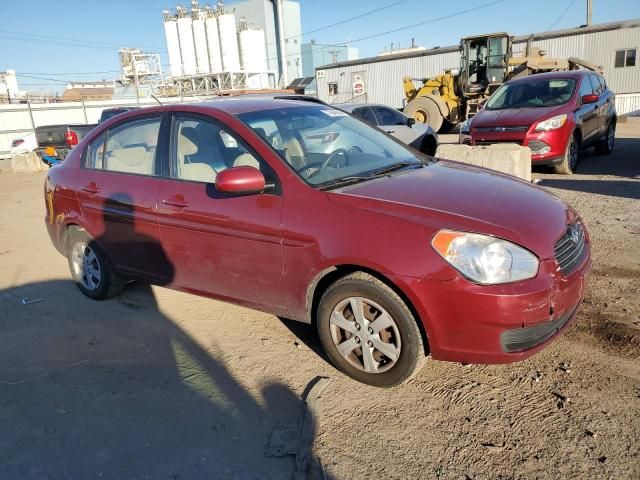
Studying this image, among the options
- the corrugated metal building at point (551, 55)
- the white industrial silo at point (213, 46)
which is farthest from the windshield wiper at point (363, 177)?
the white industrial silo at point (213, 46)

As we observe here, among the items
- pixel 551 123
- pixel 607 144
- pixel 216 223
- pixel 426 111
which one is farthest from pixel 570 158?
pixel 426 111

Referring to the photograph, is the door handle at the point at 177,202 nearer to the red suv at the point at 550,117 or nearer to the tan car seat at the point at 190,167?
the tan car seat at the point at 190,167

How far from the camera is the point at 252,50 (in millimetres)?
48750

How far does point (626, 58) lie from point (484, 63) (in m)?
11.7

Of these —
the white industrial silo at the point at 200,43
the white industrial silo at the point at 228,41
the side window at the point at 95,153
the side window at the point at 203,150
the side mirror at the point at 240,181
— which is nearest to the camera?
the side mirror at the point at 240,181

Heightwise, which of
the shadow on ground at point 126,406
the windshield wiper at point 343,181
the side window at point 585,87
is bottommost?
the shadow on ground at point 126,406

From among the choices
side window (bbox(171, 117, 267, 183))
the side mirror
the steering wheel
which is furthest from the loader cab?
the side mirror

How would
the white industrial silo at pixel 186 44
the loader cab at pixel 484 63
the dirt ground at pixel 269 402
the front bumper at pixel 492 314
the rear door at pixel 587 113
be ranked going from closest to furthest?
1. the dirt ground at pixel 269 402
2. the front bumper at pixel 492 314
3. the rear door at pixel 587 113
4. the loader cab at pixel 484 63
5. the white industrial silo at pixel 186 44

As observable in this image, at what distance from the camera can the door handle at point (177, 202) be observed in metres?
3.59

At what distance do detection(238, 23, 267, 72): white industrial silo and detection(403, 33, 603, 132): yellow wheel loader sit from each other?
32.6 meters

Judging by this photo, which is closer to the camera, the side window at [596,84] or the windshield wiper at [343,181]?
the windshield wiper at [343,181]

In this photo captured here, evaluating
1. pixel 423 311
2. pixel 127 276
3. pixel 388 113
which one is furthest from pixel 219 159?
pixel 388 113

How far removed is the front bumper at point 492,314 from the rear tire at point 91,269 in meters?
3.02

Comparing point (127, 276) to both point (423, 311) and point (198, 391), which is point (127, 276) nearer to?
point (198, 391)
